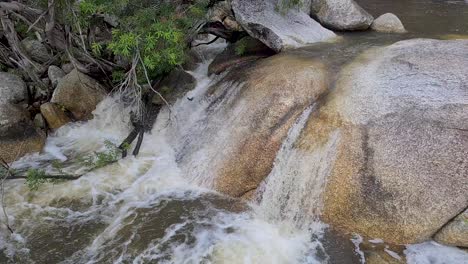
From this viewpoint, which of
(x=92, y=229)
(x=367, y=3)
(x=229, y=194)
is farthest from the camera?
(x=367, y=3)

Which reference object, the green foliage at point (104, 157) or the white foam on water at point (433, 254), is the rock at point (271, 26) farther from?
the white foam on water at point (433, 254)

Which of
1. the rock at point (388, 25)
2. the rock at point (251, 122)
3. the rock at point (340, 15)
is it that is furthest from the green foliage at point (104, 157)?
the rock at point (388, 25)

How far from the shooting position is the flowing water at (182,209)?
5.00 meters

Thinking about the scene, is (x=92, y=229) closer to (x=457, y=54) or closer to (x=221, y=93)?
(x=221, y=93)

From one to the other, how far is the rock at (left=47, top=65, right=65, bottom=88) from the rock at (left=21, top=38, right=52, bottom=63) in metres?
0.59

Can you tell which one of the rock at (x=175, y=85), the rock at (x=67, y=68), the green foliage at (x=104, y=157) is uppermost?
the rock at (x=67, y=68)

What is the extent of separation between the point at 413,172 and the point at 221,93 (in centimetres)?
371

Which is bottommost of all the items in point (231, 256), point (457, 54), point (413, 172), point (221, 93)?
point (231, 256)

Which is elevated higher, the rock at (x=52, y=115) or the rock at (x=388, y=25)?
the rock at (x=388, y=25)

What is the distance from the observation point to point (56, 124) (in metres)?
8.23

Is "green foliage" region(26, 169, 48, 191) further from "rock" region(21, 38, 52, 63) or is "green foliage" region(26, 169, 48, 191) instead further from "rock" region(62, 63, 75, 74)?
"rock" region(21, 38, 52, 63)

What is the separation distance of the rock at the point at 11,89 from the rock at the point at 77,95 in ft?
1.97

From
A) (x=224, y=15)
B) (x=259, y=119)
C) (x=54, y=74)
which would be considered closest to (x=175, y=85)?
(x=224, y=15)

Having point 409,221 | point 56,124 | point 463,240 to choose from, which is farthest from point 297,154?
point 56,124
